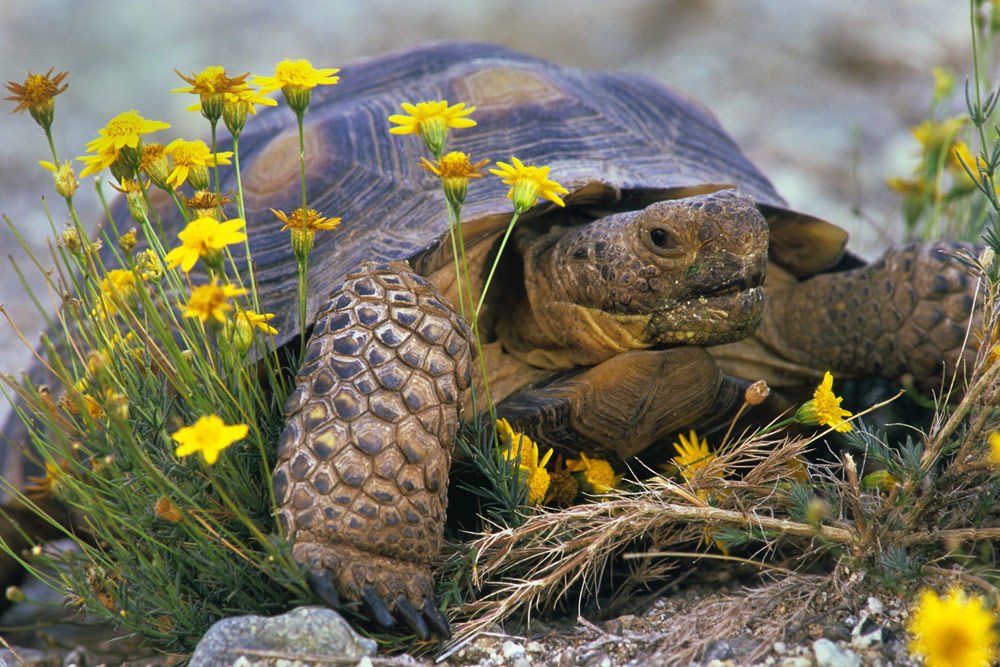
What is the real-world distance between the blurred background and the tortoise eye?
5.20 metres

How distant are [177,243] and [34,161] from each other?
5.24m

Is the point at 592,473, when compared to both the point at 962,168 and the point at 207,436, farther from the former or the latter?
the point at 962,168

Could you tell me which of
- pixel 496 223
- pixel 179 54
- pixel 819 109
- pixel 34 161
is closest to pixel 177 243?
pixel 496 223

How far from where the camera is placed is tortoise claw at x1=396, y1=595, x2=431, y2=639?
6.40ft

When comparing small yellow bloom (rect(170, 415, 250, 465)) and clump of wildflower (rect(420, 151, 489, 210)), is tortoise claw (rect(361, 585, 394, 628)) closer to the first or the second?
small yellow bloom (rect(170, 415, 250, 465))

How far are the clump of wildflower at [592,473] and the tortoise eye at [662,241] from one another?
2.02 feet

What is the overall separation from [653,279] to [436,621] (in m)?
0.97

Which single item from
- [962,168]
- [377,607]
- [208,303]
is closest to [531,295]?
[377,607]

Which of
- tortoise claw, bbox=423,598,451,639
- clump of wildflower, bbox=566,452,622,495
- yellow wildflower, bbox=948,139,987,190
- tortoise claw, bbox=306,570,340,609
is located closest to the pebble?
tortoise claw, bbox=423,598,451,639

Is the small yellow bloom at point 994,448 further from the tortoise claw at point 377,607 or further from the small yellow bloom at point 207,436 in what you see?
the small yellow bloom at point 207,436

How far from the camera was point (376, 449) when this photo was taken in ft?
6.73

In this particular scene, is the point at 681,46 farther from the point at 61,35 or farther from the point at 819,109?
the point at 61,35

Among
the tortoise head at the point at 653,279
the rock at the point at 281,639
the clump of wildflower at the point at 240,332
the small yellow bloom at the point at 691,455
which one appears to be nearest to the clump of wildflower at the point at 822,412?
the small yellow bloom at the point at 691,455

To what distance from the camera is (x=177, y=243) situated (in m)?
3.22
